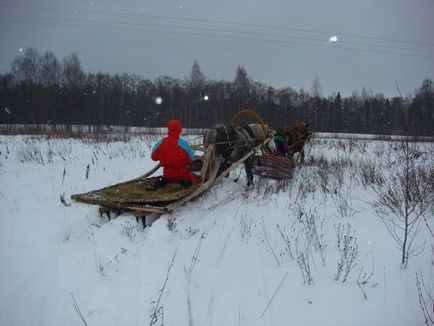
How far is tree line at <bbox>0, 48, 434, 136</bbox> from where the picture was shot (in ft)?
116

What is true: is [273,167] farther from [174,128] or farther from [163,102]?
[163,102]

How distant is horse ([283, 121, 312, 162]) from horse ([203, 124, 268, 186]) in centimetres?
116

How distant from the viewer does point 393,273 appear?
9.63ft

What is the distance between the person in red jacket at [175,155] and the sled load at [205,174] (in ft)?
0.56

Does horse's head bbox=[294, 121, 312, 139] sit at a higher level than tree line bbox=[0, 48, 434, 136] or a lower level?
lower

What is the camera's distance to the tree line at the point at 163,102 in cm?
3521

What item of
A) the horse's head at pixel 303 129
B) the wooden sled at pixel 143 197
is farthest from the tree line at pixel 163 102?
the wooden sled at pixel 143 197

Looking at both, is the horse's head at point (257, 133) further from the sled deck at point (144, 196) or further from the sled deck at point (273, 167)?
the sled deck at point (144, 196)

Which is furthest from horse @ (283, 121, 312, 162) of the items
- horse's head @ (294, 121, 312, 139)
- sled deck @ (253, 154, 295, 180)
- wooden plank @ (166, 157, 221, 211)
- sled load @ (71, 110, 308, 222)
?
wooden plank @ (166, 157, 221, 211)

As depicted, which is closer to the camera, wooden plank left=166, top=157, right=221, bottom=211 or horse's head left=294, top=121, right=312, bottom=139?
wooden plank left=166, top=157, right=221, bottom=211

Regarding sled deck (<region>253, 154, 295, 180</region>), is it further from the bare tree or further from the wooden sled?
the bare tree

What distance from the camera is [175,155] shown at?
4.98 m

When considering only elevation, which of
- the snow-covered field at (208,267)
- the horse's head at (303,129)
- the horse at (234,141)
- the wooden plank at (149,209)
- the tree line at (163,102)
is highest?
the tree line at (163,102)

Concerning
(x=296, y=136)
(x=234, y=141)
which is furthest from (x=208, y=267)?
(x=296, y=136)
